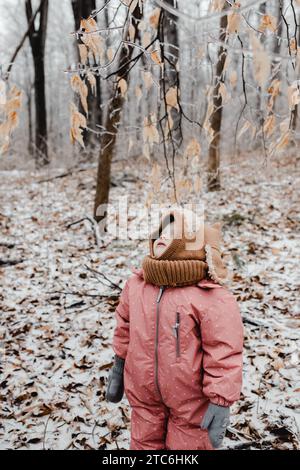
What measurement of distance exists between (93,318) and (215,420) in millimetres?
2754

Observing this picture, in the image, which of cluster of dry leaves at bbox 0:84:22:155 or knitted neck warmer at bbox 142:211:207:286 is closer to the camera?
cluster of dry leaves at bbox 0:84:22:155

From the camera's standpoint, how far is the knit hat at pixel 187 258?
2.07 metres

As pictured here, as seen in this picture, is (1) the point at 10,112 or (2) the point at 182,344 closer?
(1) the point at 10,112

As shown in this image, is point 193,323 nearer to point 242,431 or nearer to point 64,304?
point 242,431

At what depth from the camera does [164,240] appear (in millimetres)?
2150

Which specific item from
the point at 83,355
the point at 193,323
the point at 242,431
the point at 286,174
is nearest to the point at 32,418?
the point at 83,355

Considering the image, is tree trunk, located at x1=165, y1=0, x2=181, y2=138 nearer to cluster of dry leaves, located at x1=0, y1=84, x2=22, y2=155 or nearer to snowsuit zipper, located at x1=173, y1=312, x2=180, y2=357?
cluster of dry leaves, located at x1=0, y1=84, x2=22, y2=155

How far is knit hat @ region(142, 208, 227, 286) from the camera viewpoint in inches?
81.5

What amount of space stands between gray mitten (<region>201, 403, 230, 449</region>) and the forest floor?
3.34 ft

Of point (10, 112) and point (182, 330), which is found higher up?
point (10, 112)

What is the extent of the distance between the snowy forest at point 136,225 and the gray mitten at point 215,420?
994mm

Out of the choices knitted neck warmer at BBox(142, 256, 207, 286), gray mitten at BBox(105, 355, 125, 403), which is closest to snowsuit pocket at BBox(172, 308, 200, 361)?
knitted neck warmer at BBox(142, 256, 207, 286)

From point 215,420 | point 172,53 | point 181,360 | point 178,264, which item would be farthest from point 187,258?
point 172,53

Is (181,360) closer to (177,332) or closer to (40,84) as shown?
(177,332)
